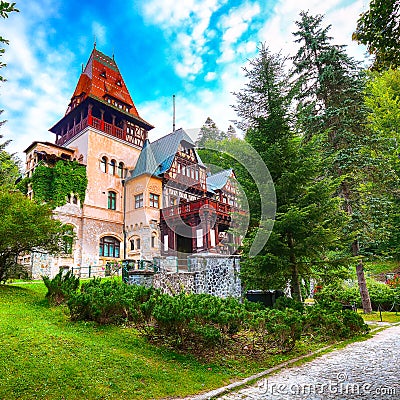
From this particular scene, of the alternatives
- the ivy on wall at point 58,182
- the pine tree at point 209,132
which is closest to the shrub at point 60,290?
the ivy on wall at point 58,182

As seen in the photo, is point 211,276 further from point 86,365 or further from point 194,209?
point 86,365

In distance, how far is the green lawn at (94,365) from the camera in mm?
4480

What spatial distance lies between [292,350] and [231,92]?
1013cm

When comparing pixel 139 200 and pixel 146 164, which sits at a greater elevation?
pixel 146 164

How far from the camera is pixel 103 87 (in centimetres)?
2733

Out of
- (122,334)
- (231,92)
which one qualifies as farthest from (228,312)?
(231,92)

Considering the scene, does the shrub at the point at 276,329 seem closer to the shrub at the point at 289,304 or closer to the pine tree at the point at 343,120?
the shrub at the point at 289,304

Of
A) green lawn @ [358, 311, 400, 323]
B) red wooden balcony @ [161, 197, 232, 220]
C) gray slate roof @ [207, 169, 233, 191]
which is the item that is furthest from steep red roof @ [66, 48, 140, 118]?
green lawn @ [358, 311, 400, 323]

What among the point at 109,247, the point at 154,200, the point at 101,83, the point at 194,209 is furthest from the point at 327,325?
the point at 101,83

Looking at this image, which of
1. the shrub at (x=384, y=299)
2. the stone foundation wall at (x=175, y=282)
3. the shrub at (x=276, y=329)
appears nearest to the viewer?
the shrub at (x=276, y=329)

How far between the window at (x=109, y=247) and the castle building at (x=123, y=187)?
72 mm

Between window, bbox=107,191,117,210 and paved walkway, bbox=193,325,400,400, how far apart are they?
65.5 ft

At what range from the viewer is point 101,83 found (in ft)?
90.3

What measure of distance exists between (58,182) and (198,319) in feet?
59.1
